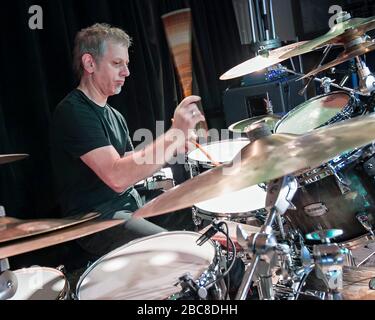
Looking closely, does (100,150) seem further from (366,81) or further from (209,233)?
(366,81)

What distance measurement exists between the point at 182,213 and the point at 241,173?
1644 mm

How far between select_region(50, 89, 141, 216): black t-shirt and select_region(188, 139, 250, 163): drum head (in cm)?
38

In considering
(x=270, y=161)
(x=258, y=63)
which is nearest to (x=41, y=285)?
(x=270, y=161)

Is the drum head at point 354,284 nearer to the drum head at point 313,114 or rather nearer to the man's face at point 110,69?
the drum head at point 313,114

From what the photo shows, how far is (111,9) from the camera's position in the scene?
7.70 ft

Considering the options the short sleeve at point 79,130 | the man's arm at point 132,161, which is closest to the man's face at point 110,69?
the short sleeve at point 79,130

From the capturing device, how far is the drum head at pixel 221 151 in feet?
5.64

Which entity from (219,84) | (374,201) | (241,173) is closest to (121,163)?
(241,173)

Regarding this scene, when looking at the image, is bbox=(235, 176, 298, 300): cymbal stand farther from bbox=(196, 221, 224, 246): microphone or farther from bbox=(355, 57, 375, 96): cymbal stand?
bbox=(355, 57, 375, 96): cymbal stand

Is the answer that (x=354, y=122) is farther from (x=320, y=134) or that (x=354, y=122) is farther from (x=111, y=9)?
(x=111, y=9)

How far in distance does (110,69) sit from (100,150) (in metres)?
0.40

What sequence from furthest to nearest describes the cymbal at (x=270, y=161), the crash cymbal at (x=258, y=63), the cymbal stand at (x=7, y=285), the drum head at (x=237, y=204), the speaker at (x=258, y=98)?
the speaker at (x=258, y=98) < the crash cymbal at (x=258, y=63) < the drum head at (x=237, y=204) < the cymbal stand at (x=7, y=285) < the cymbal at (x=270, y=161)

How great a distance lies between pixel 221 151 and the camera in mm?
1786

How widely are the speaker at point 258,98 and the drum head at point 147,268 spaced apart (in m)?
1.90
